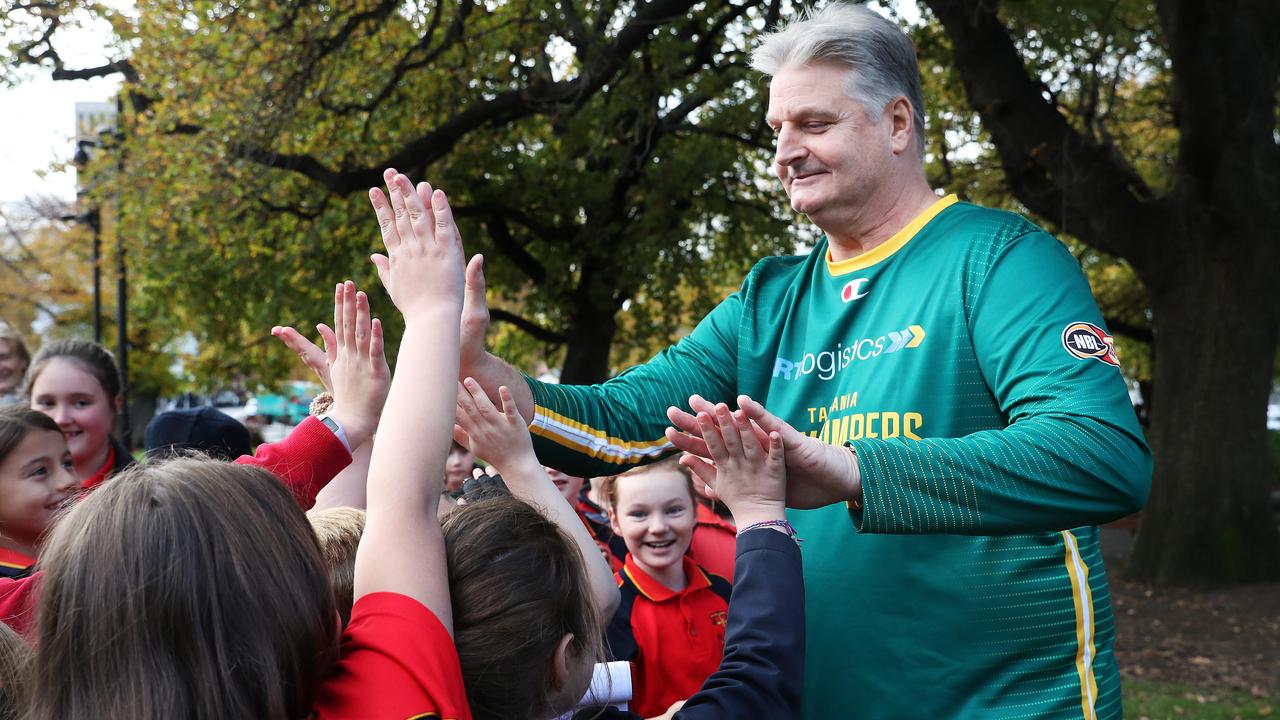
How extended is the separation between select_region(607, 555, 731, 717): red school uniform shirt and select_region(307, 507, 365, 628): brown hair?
1.29m

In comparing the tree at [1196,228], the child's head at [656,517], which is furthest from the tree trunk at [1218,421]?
the child's head at [656,517]

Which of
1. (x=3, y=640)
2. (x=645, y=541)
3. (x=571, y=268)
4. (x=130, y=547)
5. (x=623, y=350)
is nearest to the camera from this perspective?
(x=130, y=547)

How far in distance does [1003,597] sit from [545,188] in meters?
12.9

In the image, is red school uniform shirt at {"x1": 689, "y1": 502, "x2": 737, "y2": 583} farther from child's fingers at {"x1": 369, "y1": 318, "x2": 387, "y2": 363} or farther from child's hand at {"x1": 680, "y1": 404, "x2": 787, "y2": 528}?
child's hand at {"x1": 680, "y1": 404, "x2": 787, "y2": 528}

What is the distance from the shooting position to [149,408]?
2967 cm

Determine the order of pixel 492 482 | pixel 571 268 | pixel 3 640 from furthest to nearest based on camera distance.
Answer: pixel 571 268 < pixel 492 482 < pixel 3 640

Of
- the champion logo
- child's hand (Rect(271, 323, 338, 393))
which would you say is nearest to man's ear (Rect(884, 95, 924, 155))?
the champion logo

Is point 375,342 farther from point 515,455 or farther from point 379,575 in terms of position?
point 379,575

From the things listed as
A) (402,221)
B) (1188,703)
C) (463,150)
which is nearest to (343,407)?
(402,221)

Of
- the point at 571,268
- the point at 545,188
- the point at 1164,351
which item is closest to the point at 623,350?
the point at 571,268

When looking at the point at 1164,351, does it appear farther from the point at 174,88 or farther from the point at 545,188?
the point at 174,88

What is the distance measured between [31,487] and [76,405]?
1.29m

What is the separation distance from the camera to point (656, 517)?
3.85 meters

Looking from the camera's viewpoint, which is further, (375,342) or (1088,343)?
(375,342)
